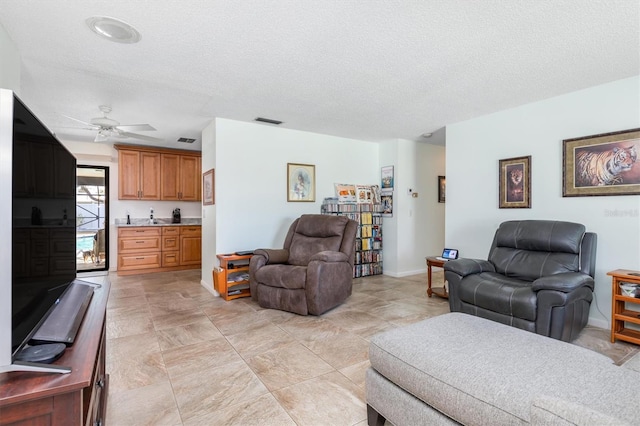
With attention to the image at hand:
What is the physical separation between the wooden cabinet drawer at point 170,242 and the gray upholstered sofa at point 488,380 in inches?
203

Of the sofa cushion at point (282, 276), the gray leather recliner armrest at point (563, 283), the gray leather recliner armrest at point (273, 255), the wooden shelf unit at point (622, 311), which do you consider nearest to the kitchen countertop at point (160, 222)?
the gray leather recliner armrest at point (273, 255)

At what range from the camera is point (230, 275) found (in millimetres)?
3893

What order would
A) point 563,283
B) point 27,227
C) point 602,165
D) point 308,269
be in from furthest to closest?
1. point 308,269
2. point 602,165
3. point 563,283
4. point 27,227

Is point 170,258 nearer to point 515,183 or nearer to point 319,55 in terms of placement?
point 319,55

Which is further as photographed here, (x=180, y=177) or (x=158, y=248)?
(x=180, y=177)

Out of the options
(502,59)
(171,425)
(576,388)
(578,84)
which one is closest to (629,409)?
(576,388)

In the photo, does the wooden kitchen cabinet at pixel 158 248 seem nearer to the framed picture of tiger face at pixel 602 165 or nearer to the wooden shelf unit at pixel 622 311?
the framed picture of tiger face at pixel 602 165

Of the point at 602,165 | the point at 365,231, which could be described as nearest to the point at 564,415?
the point at 602,165

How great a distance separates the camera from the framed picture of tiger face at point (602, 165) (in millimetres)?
2771

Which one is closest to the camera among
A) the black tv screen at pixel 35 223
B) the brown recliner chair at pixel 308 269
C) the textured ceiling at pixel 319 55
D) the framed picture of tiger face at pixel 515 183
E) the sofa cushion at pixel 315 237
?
the black tv screen at pixel 35 223

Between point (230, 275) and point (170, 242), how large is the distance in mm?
2493

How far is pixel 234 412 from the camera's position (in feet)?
5.49

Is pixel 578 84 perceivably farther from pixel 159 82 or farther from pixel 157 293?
pixel 157 293

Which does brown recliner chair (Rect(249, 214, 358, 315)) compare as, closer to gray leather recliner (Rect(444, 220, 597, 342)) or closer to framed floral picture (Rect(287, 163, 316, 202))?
framed floral picture (Rect(287, 163, 316, 202))
